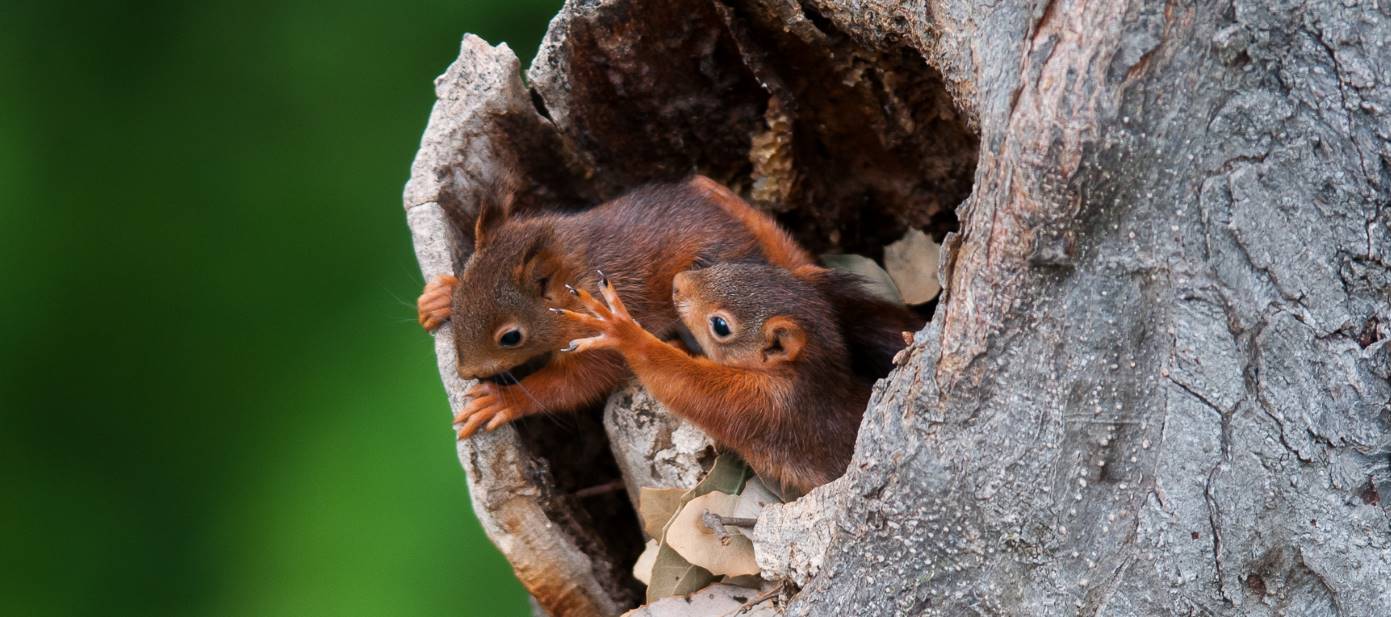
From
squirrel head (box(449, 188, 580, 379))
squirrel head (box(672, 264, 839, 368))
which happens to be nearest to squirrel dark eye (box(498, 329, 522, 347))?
squirrel head (box(449, 188, 580, 379))

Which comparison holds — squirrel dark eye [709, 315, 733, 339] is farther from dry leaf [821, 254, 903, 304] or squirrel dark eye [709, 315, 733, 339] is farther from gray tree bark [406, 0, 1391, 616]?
gray tree bark [406, 0, 1391, 616]

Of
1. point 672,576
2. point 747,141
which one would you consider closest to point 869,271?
point 747,141

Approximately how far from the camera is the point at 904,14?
6.86 feet

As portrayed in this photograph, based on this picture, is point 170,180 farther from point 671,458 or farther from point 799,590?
point 799,590

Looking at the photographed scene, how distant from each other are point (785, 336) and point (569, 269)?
561 millimetres

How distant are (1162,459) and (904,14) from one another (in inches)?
37.6

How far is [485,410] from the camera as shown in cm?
231

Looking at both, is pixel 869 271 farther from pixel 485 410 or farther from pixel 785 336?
pixel 485 410

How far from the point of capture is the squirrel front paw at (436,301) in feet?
8.43

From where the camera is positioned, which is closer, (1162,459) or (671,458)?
(1162,459)

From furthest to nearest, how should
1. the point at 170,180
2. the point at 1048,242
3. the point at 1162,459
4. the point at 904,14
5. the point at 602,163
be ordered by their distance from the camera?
the point at 170,180, the point at 602,163, the point at 904,14, the point at 1162,459, the point at 1048,242

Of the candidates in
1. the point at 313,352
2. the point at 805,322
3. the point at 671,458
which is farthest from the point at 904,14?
the point at 313,352

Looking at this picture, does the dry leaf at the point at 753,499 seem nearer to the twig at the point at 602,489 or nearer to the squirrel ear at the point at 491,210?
the twig at the point at 602,489

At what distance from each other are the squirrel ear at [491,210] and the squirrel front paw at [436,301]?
104 millimetres
